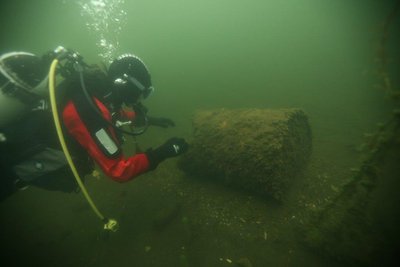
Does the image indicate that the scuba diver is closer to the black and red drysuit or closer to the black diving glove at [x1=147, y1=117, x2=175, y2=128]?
the black and red drysuit

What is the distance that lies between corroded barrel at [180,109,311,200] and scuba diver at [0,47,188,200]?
1.01 meters

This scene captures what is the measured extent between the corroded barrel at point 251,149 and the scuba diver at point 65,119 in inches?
39.9

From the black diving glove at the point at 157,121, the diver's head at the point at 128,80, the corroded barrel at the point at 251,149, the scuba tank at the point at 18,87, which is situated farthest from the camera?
the black diving glove at the point at 157,121

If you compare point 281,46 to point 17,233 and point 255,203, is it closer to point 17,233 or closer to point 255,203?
point 255,203

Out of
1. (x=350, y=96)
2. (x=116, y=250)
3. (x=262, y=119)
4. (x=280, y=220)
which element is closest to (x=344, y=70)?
(x=350, y=96)

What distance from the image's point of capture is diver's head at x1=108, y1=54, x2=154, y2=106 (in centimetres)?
328

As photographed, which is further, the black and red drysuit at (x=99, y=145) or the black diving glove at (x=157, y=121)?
the black diving glove at (x=157, y=121)

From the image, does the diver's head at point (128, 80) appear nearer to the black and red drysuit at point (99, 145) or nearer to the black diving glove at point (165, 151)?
the black and red drysuit at point (99, 145)

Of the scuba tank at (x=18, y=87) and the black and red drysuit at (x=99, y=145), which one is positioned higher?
the scuba tank at (x=18, y=87)

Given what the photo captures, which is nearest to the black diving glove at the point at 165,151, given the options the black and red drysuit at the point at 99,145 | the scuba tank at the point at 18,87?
the black and red drysuit at the point at 99,145

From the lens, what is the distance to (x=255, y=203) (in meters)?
3.99

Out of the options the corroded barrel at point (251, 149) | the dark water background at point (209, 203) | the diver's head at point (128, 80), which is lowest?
the dark water background at point (209, 203)

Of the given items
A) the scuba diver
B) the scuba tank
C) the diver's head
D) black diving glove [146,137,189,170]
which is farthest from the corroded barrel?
the scuba tank

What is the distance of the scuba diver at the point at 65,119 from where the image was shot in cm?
295
